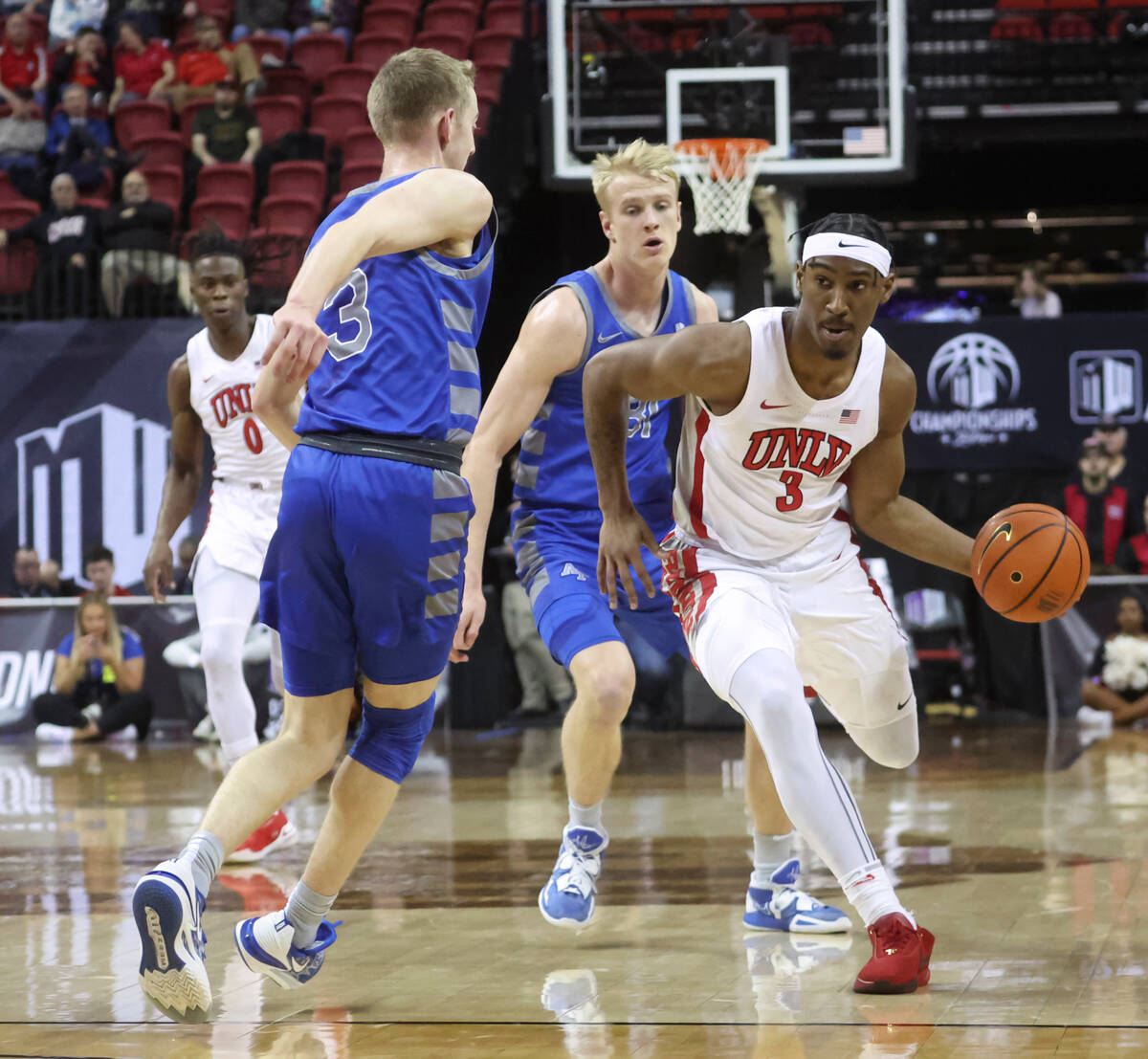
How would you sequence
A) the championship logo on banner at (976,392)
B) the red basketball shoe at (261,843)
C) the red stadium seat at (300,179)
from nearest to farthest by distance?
the red basketball shoe at (261,843), the championship logo on banner at (976,392), the red stadium seat at (300,179)

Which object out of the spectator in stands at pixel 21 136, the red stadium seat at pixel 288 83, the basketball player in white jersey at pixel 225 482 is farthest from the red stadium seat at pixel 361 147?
the basketball player in white jersey at pixel 225 482

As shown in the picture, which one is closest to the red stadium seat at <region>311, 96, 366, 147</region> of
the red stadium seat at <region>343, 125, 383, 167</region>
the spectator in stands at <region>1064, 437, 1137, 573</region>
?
the red stadium seat at <region>343, 125, 383, 167</region>

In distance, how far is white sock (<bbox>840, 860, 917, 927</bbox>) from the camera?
3.90 meters

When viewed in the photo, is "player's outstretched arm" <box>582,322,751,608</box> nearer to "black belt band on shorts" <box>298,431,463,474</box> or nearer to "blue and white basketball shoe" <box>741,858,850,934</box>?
"black belt band on shorts" <box>298,431,463,474</box>

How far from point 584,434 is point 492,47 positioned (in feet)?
35.7

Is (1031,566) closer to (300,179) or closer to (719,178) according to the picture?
(719,178)

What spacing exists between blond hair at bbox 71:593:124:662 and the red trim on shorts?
7.82m

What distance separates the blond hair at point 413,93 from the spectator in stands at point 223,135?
11050 mm

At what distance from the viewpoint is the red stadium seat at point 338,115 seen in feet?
48.6

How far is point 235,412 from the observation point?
6.62 meters

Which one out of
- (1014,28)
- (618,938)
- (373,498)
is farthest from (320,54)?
(373,498)

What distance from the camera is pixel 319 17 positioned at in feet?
52.3

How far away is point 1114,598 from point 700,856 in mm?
6400

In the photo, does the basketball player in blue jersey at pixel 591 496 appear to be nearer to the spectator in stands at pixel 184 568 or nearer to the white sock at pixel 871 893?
the white sock at pixel 871 893
